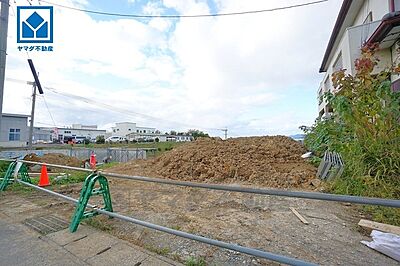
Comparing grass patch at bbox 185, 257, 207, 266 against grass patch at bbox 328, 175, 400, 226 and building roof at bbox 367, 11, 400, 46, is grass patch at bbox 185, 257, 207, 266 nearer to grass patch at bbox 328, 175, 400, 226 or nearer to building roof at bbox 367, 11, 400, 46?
grass patch at bbox 328, 175, 400, 226

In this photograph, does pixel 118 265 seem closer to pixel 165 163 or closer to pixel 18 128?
pixel 165 163

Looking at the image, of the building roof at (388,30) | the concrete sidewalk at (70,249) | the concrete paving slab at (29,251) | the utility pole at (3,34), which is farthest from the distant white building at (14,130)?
the building roof at (388,30)

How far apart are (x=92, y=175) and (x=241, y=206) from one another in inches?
118

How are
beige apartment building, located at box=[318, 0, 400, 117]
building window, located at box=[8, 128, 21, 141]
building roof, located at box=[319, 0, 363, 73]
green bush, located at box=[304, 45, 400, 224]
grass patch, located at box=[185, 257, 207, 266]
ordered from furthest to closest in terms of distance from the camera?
building window, located at box=[8, 128, 21, 141], building roof, located at box=[319, 0, 363, 73], beige apartment building, located at box=[318, 0, 400, 117], green bush, located at box=[304, 45, 400, 224], grass patch, located at box=[185, 257, 207, 266]

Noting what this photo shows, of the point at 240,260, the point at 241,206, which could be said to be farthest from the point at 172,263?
the point at 241,206

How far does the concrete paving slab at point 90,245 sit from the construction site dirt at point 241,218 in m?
0.19

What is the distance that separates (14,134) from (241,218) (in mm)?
33875

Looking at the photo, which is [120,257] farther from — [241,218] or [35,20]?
[35,20]

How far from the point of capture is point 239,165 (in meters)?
8.16

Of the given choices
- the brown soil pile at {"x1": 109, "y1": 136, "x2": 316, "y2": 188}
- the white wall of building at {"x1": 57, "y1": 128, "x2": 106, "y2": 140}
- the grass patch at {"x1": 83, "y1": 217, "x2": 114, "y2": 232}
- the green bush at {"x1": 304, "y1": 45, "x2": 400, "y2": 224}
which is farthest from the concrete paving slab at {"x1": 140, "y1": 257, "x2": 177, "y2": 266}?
the white wall of building at {"x1": 57, "y1": 128, "x2": 106, "y2": 140}

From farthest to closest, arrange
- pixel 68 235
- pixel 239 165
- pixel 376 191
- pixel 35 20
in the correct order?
pixel 239 165 < pixel 35 20 < pixel 376 191 < pixel 68 235

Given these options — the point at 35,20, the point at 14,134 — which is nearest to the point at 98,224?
the point at 35,20

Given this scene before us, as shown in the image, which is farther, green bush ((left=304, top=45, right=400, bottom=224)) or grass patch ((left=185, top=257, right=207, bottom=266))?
green bush ((left=304, top=45, right=400, bottom=224))

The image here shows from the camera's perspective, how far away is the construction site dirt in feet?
8.61
